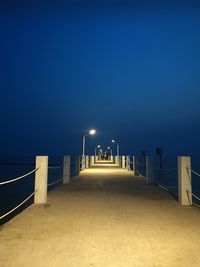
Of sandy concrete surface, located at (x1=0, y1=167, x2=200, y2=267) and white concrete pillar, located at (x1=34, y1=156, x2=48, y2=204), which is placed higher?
white concrete pillar, located at (x1=34, y1=156, x2=48, y2=204)

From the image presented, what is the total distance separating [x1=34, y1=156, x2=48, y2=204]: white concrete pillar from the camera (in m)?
9.12

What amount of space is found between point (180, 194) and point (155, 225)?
3.32 m

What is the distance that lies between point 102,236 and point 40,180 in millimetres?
4108

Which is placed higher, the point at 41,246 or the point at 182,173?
the point at 182,173

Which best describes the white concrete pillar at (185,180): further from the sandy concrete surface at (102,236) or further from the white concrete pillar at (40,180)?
the white concrete pillar at (40,180)

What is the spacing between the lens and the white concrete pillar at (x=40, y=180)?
9117mm

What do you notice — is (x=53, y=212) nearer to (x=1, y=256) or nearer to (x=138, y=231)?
(x=138, y=231)

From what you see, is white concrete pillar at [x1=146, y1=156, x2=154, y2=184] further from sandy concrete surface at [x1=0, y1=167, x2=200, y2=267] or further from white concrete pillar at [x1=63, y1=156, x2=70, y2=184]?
sandy concrete surface at [x1=0, y1=167, x2=200, y2=267]

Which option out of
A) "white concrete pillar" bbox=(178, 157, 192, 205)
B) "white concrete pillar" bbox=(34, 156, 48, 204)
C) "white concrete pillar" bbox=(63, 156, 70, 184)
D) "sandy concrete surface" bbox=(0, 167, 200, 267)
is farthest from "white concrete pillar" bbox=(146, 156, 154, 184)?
"white concrete pillar" bbox=(34, 156, 48, 204)

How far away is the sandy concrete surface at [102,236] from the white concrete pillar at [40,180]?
543 millimetres

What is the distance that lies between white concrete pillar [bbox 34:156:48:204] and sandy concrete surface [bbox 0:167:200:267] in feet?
1.78

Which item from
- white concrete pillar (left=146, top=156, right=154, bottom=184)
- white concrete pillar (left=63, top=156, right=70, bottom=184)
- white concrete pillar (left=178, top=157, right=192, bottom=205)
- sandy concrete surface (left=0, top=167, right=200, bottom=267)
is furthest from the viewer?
white concrete pillar (left=63, top=156, right=70, bottom=184)

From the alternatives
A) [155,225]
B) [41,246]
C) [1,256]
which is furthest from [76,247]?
[155,225]

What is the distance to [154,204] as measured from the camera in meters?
9.28
